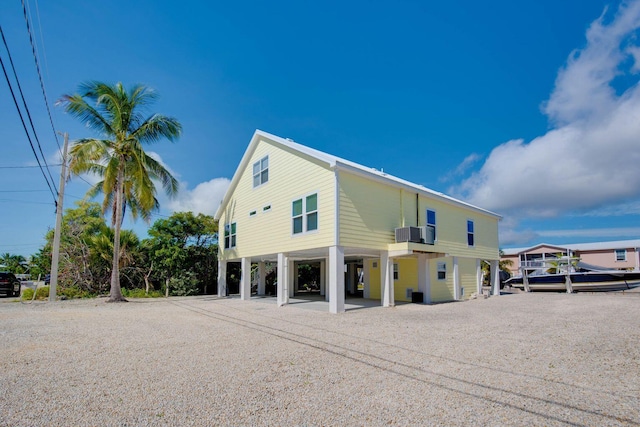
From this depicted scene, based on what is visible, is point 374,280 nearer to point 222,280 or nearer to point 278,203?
point 278,203

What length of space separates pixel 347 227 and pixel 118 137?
12507 millimetres

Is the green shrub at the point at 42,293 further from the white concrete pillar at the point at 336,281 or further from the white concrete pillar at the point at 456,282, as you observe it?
the white concrete pillar at the point at 456,282

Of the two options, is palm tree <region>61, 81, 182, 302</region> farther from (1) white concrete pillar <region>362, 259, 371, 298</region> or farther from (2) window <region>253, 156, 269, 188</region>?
(1) white concrete pillar <region>362, 259, 371, 298</region>

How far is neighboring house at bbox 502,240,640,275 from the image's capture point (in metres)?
35.2

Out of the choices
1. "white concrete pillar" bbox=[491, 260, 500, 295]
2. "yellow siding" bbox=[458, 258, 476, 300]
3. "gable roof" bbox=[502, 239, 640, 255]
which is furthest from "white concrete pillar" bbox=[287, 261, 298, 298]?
"gable roof" bbox=[502, 239, 640, 255]

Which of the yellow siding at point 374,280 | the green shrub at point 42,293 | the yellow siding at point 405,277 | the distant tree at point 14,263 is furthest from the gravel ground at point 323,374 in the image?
the distant tree at point 14,263

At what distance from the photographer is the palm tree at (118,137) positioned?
1652 centimetres

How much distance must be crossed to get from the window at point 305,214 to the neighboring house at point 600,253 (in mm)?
27459

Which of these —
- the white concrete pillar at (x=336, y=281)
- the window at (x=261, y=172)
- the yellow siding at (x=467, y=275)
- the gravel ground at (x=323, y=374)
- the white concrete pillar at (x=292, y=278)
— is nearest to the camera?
the gravel ground at (x=323, y=374)

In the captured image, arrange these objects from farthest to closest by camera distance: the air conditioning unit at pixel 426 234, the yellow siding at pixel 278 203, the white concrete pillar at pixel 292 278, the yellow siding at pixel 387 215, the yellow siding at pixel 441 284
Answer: the white concrete pillar at pixel 292 278
the yellow siding at pixel 441 284
the air conditioning unit at pixel 426 234
the yellow siding at pixel 278 203
the yellow siding at pixel 387 215

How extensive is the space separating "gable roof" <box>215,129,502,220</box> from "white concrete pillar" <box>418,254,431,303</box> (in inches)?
114

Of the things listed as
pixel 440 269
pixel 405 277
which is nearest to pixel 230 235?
pixel 405 277

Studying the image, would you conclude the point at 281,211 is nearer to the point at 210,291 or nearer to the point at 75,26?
the point at 75,26

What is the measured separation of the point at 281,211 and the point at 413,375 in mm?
10968
